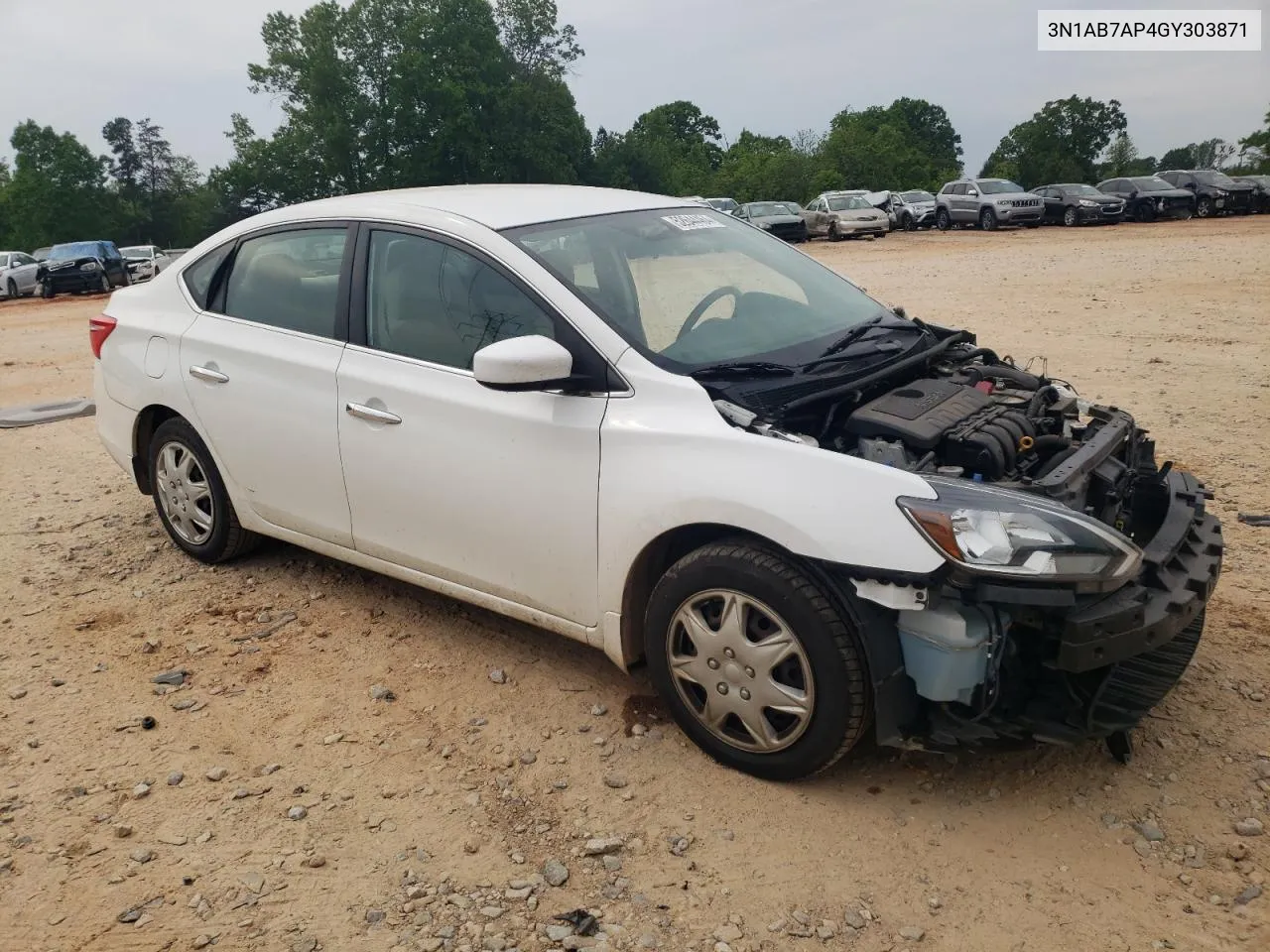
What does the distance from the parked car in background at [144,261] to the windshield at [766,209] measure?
1734 centimetres

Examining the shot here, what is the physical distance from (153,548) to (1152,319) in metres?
9.93

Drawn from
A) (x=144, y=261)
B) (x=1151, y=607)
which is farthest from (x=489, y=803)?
(x=144, y=261)

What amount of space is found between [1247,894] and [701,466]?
181 centimetres

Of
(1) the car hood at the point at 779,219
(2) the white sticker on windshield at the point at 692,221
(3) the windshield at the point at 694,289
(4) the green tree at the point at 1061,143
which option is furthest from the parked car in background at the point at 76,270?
(4) the green tree at the point at 1061,143

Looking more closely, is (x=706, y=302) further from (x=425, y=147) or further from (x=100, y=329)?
(x=425, y=147)

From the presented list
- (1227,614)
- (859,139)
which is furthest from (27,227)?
(1227,614)

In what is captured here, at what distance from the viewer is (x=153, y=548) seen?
5418 mm

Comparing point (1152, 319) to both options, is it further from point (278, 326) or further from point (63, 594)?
point (63, 594)

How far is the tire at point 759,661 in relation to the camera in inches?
115

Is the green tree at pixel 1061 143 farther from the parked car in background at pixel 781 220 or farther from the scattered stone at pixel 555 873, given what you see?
the scattered stone at pixel 555 873

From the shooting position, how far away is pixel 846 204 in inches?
1275

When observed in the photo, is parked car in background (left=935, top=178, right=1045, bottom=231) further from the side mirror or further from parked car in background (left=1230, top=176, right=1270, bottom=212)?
the side mirror

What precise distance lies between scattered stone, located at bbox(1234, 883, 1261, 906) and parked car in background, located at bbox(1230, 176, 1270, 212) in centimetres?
3506

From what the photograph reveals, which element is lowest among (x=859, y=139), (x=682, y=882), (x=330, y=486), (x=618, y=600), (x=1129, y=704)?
(x=682, y=882)
